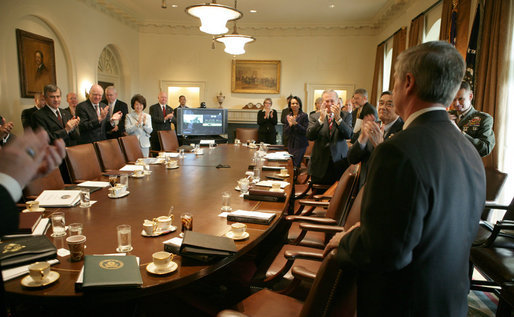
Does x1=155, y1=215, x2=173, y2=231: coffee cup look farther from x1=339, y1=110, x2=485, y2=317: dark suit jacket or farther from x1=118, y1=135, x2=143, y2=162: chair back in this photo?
x1=118, y1=135, x2=143, y2=162: chair back

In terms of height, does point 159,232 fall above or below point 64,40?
below

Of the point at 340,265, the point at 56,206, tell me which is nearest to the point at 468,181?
the point at 340,265

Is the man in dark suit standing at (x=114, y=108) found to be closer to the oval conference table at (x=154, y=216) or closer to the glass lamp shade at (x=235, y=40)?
the glass lamp shade at (x=235, y=40)

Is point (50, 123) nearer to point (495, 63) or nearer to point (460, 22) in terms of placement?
point (495, 63)

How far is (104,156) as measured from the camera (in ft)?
12.1

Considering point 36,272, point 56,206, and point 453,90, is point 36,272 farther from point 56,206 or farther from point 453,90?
point 453,90

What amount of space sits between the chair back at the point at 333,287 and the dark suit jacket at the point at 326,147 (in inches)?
118

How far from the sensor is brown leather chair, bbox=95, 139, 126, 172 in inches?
145

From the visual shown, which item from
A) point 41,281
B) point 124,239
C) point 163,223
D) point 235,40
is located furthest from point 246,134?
point 41,281

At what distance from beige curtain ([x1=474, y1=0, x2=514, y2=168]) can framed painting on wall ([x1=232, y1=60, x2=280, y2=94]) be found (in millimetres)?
5891

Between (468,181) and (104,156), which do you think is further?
(104,156)

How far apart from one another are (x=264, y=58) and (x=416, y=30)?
4390mm

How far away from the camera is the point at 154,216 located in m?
1.93

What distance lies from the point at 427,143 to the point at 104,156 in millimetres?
3524
